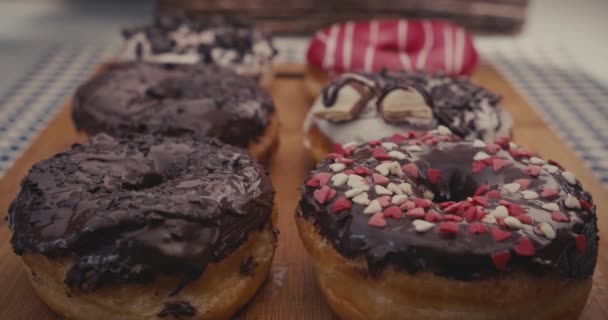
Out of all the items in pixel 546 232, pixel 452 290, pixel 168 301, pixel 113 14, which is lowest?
pixel 113 14

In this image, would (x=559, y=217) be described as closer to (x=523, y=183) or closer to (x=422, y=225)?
(x=523, y=183)

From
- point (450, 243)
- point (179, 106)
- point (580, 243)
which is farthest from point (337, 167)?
point (179, 106)

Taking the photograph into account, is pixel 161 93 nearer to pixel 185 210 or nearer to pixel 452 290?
pixel 185 210

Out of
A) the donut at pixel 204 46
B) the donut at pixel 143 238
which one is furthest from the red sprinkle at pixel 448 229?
the donut at pixel 204 46

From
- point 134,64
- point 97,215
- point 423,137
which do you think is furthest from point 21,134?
point 423,137

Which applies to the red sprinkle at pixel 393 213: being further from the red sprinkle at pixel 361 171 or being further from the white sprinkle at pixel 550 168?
the white sprinkle at pixel 550 168

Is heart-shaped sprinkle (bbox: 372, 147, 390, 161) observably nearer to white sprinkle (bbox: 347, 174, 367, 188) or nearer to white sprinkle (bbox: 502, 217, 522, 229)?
white sprinkle (bbox: 347, 174, 367, 188)

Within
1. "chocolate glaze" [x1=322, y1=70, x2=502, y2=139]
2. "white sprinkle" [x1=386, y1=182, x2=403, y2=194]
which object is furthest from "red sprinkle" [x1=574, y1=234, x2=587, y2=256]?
"chocolate glaze" [x1=322, y1=70, x2=502, y2=139]
